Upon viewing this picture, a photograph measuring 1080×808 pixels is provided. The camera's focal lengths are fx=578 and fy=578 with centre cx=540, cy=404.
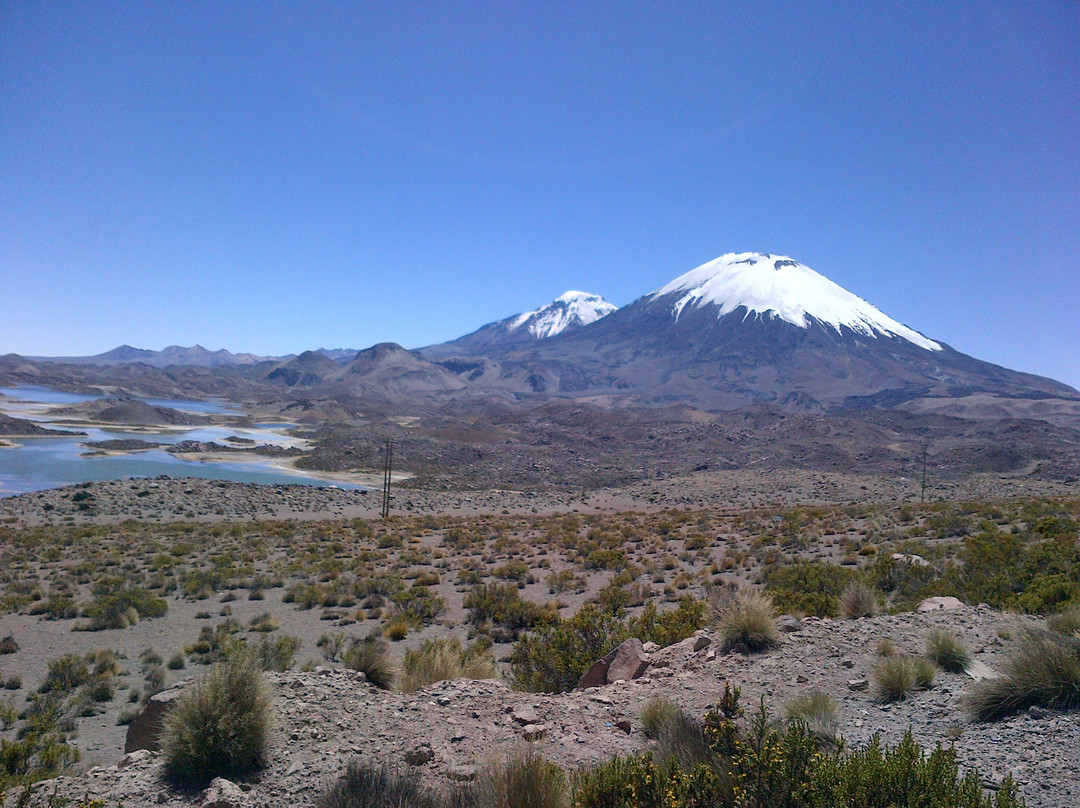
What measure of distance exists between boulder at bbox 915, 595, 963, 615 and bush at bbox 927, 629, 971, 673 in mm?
1708

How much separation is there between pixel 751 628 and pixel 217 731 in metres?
5.30

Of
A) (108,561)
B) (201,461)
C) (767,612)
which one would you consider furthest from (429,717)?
(201,461)

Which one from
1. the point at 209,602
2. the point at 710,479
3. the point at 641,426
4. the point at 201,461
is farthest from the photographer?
the point at 641,426

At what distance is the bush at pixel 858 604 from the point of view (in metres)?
7.74

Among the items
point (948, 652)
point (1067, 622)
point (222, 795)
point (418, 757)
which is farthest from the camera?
point (948, 652)

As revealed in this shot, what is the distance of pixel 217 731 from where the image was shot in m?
4.26

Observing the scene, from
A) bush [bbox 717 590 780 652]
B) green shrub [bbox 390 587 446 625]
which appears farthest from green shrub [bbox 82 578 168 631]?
bush [bbox 717 590 780 652]

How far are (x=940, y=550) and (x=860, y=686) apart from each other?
10.8 m

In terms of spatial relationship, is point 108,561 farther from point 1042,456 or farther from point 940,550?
point 1042,456

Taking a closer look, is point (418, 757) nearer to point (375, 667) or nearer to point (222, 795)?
point (222, 795)

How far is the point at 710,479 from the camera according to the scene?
160ft

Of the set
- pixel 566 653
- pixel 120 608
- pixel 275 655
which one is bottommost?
pixel 120 608

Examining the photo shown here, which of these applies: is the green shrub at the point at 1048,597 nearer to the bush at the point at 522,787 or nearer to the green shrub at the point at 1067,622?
the green shrub at the point at 1067,622

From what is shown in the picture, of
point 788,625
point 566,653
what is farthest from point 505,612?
point 788,625
